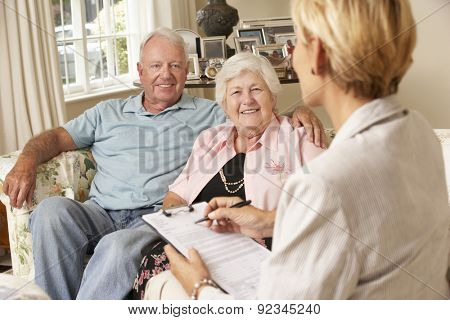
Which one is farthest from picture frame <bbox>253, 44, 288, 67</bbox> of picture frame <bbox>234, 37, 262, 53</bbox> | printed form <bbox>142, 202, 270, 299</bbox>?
printed form <bbox>142, 202, 270, 299</bbox>

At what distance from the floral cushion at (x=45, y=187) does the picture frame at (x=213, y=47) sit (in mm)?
726

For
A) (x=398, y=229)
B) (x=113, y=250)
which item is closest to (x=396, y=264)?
(x=398, y=229)

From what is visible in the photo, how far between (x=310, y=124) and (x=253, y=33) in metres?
0.93

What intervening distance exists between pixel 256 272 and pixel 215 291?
2.9 inches

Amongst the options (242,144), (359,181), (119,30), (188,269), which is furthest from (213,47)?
(359,181)

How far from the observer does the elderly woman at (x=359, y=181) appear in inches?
18.6

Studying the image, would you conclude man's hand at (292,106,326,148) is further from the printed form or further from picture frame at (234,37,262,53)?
picture frame at (234,37,262,53)

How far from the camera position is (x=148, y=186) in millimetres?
1101

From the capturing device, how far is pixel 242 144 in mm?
1021

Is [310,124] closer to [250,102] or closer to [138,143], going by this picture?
[250,102]

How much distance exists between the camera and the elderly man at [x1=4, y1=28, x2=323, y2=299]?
36.3 inches

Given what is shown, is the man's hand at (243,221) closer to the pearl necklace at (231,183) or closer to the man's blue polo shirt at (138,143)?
the pearl necklace at (231,183)

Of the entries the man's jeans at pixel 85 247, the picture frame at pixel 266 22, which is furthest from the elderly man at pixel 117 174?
the picture frame at pixel 266 22

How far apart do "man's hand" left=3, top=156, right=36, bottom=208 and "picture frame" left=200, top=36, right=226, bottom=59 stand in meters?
0.89
